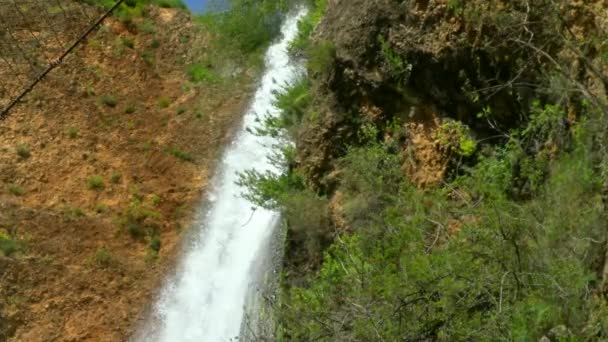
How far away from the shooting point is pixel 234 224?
644 inches

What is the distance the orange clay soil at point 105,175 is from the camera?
16.7 m

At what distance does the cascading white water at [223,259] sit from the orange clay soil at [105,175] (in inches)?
26.0

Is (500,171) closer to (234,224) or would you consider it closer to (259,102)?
(234,224)

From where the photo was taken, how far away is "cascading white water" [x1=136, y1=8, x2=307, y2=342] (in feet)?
47.7

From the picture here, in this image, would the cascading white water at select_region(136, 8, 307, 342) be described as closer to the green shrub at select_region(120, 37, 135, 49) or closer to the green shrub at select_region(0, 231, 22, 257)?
the green shrub at select_region(0, 231, 22, 257)

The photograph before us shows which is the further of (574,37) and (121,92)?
(121,92)

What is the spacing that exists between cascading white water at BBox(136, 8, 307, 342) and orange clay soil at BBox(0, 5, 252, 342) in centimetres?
66

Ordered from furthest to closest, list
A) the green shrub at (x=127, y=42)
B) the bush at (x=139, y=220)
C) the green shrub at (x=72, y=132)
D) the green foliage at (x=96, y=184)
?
1. the green shrub at (x=127, y=42)
2. the green shrub at (x=72, y=132)
3. the green foliage at (x=96, y=184)
4. the bush at (x=139, y=220)

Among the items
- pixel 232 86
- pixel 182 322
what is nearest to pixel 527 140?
pixel 182 322

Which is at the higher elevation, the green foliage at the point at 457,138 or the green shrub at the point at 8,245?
the green foliage at the point at 457,138

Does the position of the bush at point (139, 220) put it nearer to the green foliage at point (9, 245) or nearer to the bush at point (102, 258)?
the bush at point (102, 258)

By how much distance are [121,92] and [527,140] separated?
14481 mm

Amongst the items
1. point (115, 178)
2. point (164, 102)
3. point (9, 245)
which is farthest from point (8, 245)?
point (164, 102)

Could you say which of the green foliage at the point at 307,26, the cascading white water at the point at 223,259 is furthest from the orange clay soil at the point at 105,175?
the green foliage at the point at 307,26
